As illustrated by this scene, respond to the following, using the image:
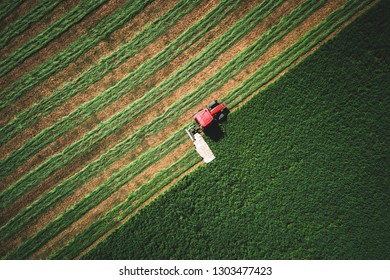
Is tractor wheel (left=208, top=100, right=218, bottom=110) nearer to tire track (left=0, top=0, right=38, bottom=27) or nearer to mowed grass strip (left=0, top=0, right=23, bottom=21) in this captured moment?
tire track (left=0, top=0, right=38, bottom=27)

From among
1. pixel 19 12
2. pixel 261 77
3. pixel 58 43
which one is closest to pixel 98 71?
pixel 58 43

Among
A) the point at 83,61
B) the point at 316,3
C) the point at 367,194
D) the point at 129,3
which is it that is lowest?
the point at 367,194

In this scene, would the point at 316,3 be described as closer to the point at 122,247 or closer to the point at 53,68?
the point at 53,68

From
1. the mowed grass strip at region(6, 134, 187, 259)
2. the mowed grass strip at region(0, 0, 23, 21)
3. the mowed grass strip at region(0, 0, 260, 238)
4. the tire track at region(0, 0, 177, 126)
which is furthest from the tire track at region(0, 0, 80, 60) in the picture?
the mowed grass strip at region(6, 134, 187, 259)

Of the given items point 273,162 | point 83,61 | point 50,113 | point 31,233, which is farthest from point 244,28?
point 31,233

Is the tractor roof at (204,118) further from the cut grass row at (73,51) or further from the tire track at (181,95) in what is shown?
the cut grass row at (73,51)

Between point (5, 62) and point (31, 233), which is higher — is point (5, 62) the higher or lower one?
the higher one
